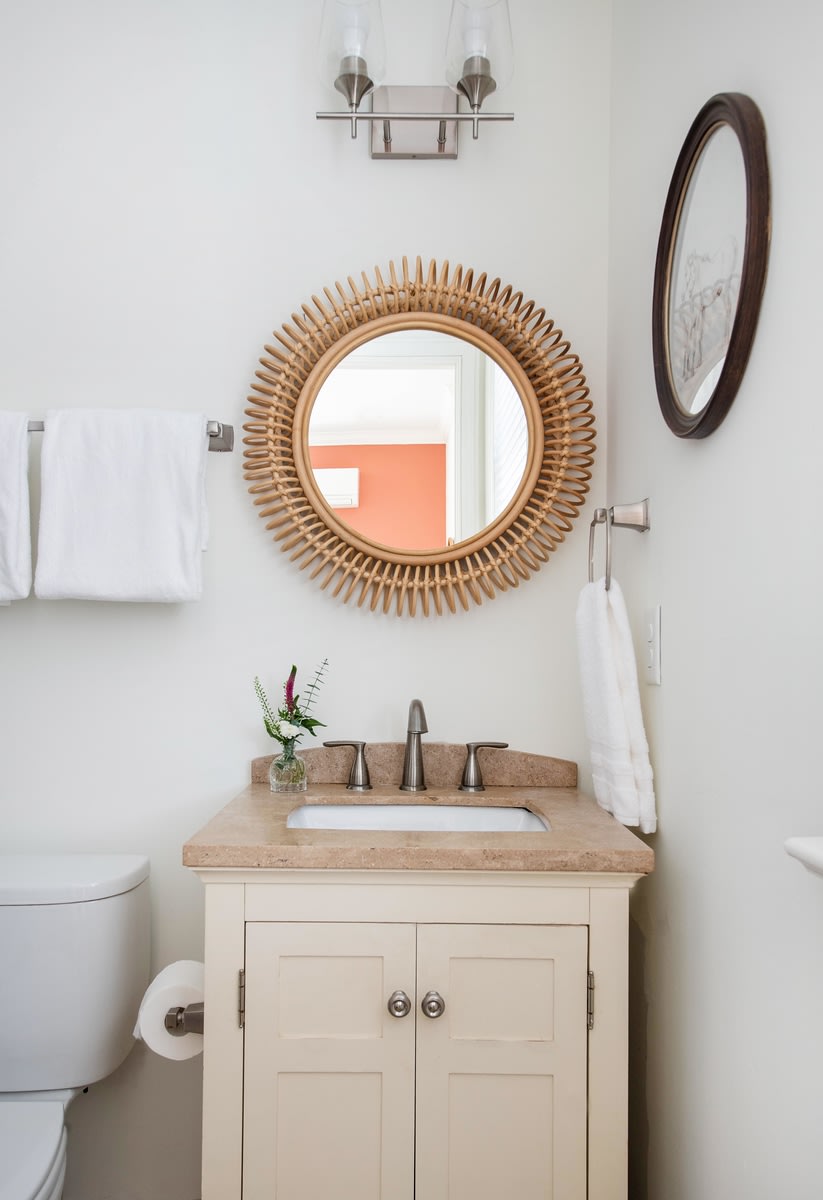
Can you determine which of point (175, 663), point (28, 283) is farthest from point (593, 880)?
point (28, 283)

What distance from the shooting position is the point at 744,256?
1.04 m

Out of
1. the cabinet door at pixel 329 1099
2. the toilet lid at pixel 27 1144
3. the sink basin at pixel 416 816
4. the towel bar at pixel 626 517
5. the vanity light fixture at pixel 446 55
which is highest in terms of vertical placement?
the vanity light fixture at pixel 446 55

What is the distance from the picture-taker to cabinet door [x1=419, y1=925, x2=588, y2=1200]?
122 cm

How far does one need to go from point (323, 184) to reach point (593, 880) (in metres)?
1.43

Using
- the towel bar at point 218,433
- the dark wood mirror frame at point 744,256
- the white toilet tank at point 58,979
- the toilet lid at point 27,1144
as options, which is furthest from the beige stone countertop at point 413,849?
the towel bar at point 218,433

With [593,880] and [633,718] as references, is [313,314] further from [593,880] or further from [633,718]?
[593,880]

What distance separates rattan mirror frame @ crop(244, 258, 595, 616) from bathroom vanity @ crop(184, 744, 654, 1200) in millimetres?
629

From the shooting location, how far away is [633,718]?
1425 mm

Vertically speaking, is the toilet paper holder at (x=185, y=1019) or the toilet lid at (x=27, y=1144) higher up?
the toilet paper holder at (x=185, y=1019)

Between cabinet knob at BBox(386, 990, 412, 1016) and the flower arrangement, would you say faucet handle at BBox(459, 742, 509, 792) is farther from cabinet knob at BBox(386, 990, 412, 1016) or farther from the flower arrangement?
cabinet knob at BBox(386, 990, 412, 1016)

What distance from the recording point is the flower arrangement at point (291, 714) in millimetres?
1609

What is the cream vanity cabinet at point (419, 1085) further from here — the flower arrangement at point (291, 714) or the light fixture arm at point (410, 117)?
the light fixture arm at point (410, 117)

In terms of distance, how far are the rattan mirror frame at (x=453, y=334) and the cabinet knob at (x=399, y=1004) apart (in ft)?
2.44

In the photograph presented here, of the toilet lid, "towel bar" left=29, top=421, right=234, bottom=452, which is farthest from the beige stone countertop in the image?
"towel bar" left=29, top=421, right=234, bottom=452
